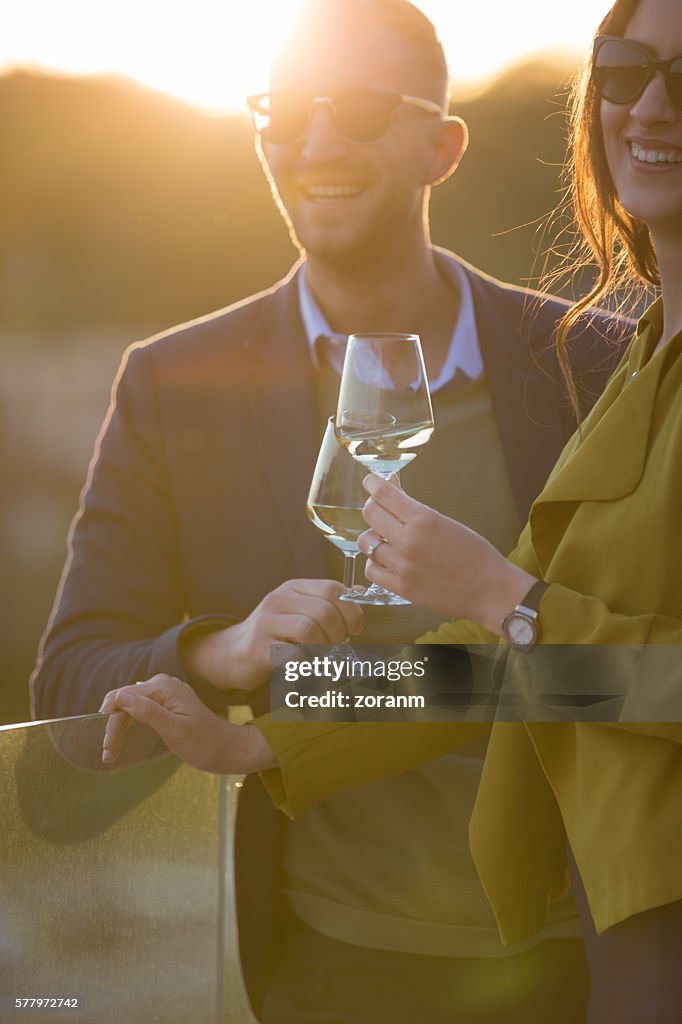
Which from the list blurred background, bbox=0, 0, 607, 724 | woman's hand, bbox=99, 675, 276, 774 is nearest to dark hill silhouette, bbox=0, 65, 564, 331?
blurred background, bbox=0, 0, 607, 724

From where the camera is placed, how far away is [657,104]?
6.02 ft

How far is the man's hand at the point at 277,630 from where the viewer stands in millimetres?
2139

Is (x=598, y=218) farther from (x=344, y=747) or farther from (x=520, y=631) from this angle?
(x=344, y=747)

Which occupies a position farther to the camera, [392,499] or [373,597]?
[373,597]

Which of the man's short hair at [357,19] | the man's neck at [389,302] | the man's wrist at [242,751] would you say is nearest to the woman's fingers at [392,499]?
the man's wrist at [242,751]

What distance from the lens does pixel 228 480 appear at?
8.85 feet

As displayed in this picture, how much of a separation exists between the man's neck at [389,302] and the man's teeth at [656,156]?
95 centimetres

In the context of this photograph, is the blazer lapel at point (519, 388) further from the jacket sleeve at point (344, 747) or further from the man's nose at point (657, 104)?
the man's nose at point (657, 104)

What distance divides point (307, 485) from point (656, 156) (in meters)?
1.04

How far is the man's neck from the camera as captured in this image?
2.80 metres

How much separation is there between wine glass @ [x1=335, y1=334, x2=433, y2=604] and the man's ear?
35.1 inches

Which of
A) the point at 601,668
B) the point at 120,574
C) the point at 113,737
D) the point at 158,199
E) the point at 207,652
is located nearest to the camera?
the point at 601,668

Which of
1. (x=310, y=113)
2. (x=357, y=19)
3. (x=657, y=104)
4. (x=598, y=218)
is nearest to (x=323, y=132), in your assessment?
(x=310, y=113)

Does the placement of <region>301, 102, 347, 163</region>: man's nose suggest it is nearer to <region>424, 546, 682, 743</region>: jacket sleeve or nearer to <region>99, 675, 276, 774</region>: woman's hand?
<region>99, 675, 276, 774</region>: woman's hand
